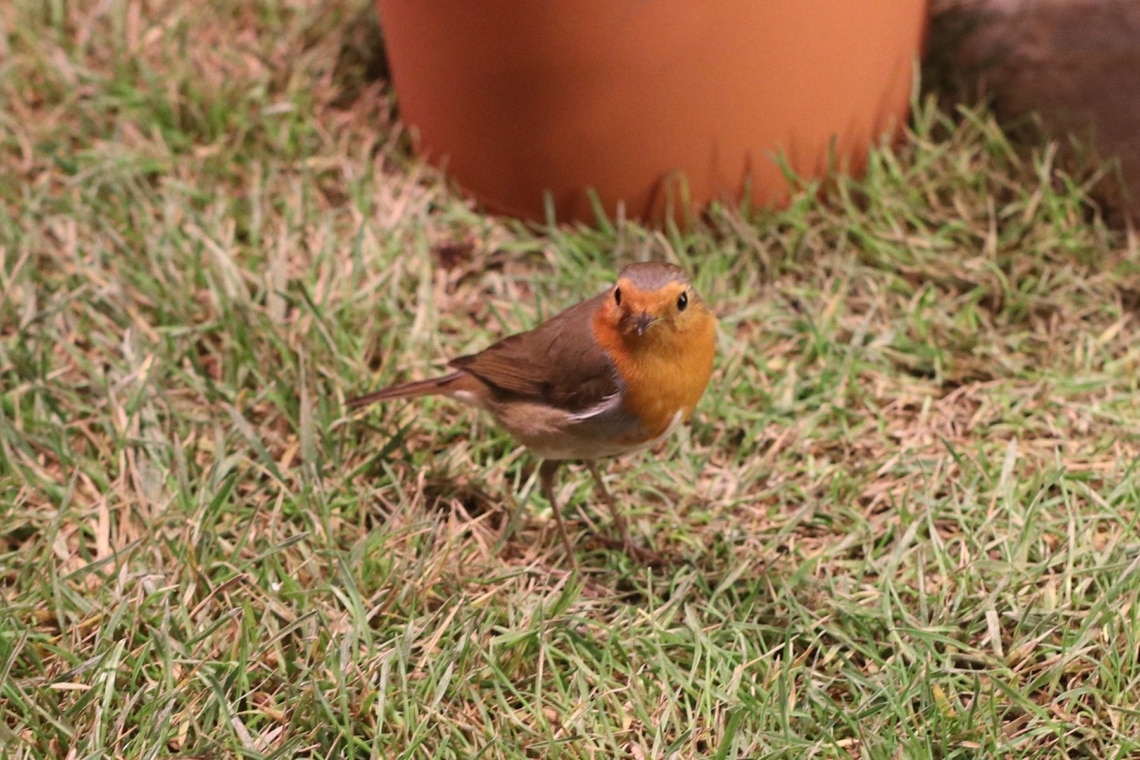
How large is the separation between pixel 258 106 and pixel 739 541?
245 cm

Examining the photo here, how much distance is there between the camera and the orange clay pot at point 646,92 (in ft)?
10.2

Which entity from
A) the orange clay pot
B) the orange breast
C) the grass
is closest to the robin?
the orange breast

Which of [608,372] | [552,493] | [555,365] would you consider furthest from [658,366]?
[552,493]

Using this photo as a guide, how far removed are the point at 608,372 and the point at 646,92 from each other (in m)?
1.12

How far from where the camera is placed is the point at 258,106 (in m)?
3.97

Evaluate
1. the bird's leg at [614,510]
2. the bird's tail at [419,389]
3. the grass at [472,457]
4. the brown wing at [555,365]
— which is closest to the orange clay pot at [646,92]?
the grass at [472,457]

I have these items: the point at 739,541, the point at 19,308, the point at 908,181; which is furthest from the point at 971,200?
the point at 19,308

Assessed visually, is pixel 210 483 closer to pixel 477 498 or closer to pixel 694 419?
pixel 477 498

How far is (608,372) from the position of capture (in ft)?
8.09

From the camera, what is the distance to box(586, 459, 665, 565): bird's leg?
107 inches

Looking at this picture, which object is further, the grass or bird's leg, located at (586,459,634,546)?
bird's leg, located at (586,459,634,546)

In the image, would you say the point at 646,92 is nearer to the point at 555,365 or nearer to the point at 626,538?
the point at 555,365

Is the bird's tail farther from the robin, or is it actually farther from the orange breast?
the orange breast

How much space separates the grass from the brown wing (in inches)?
14.4
